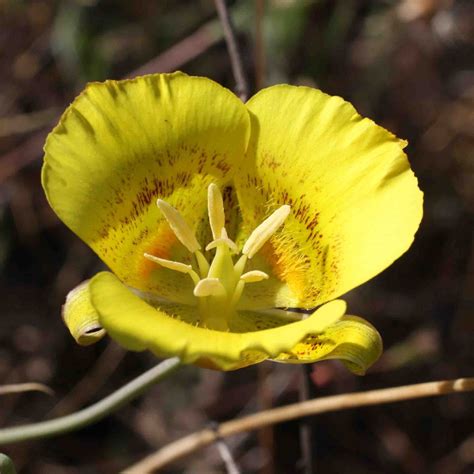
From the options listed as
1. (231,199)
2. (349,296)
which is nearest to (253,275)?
(231,199)

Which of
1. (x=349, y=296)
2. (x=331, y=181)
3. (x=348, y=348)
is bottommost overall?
(x=349, y=296)

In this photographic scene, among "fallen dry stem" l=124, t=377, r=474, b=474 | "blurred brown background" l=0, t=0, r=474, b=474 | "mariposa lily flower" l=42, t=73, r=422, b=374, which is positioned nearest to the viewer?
"mariposa lily flower" l=42, t=73, r=422, b=374

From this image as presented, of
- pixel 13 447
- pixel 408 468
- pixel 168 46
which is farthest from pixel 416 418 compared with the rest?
pixel 168 46

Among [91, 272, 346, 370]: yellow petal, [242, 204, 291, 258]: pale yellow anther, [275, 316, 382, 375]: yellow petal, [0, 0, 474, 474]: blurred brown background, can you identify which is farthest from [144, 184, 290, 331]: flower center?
[0, 0, 474, 474]: blurred brown background

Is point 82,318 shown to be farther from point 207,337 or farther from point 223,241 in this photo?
point 223,241

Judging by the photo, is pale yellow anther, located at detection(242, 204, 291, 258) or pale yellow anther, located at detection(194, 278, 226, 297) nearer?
pale yellow anther, located at detection(194, 278, 226, 297)

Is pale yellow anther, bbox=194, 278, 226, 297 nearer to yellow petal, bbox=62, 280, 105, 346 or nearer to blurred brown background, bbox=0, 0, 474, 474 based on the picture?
yellow petal, bbox=62, 280, 105, 346
